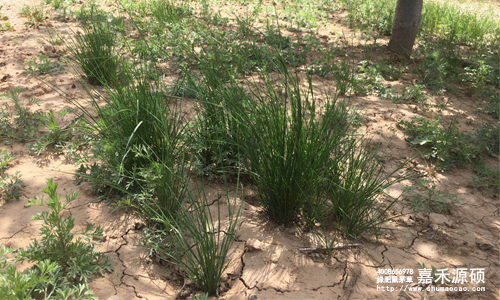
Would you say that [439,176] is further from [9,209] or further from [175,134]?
[9,209]

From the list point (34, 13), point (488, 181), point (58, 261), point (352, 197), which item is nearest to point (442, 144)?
point (488, 181)

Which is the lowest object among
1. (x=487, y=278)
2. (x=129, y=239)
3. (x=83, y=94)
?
(x=487, y=278)

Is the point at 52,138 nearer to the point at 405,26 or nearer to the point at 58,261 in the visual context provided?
the point at 58,261

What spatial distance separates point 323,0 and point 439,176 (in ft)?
16.5

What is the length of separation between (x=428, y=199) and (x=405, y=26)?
3102 millimetres

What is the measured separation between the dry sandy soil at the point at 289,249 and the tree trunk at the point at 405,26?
Answer: 2.55m

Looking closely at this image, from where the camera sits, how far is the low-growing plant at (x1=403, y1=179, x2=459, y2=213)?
2891 millimetres

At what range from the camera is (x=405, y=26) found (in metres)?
5.18

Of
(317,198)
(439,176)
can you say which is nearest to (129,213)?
(317,198)

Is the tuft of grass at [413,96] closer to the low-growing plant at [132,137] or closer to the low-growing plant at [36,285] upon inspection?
the low-growing plant at [132,137]

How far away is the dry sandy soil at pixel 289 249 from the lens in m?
2.16

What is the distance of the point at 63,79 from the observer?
4.11 metres

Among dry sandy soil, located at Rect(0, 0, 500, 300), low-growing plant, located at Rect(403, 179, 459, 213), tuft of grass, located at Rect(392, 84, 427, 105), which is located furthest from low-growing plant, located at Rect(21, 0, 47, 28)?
low-growing plant, located at Rect(403, 179, 459, 213)

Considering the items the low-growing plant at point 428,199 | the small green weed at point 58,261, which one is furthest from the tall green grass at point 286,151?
the small green weed at point 58,261
